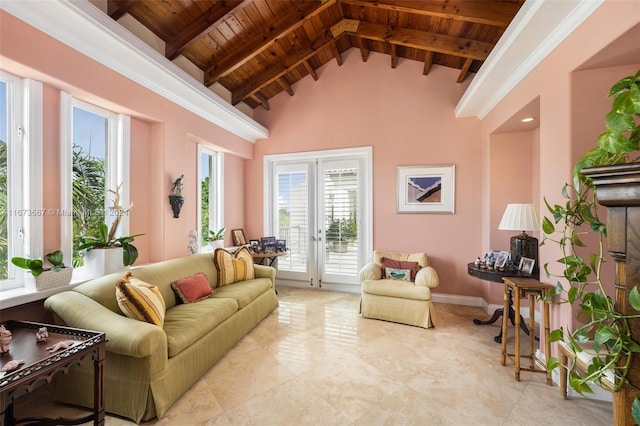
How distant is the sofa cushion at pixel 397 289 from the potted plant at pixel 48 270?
9.51ft

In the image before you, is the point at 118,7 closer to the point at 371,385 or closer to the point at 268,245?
the point at 268,245

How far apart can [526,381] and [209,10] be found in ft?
14.6

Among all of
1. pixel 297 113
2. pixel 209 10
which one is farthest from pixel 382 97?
pixel 209 10

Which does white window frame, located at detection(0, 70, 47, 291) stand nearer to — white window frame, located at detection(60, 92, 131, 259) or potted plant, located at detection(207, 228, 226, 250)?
white window frame, located at detection(60, 92, 131, 259)

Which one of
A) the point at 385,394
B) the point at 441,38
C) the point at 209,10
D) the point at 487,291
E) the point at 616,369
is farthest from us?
the point at 487,291

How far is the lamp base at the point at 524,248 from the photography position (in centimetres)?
284

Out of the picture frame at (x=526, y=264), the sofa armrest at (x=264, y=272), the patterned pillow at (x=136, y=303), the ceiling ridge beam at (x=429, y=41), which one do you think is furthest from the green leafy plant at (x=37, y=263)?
the picture frame at (x=526, y=264)

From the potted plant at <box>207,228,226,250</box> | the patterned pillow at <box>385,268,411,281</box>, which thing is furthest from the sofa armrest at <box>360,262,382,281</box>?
the potted plant at <box>207,228,226,250</box>

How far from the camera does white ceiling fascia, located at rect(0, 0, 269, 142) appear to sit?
190 centimetres

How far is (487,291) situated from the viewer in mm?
3621

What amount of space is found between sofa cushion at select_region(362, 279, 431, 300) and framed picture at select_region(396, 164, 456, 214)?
1.25 m

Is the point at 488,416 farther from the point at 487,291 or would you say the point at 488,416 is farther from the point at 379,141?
the point at 379,141

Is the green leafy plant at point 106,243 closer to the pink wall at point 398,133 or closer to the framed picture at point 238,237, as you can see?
the framed picture at point 238,237

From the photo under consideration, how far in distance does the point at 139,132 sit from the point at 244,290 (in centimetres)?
211
